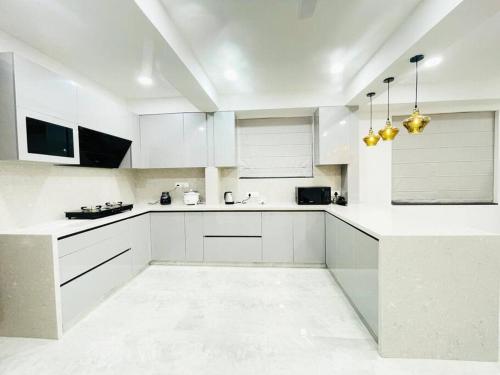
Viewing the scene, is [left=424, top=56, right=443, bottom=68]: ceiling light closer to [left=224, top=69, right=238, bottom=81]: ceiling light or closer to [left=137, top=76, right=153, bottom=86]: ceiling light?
[left=224, top=69, right=238, bottom=81]: ceiling light

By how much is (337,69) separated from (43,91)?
2940 mm

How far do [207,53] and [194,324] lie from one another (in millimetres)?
2553

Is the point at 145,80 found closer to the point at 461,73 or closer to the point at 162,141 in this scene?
the point at 162,141

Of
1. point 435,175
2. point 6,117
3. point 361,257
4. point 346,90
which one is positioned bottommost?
point 361,257

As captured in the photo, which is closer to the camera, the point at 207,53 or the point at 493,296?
the point at 493,296

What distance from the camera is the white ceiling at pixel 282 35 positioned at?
5.52 ft

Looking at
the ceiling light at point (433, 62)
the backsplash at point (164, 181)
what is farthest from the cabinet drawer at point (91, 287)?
the ceiling light at point (433, 62)

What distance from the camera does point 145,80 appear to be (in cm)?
290

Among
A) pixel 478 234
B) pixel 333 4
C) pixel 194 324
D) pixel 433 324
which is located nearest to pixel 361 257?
pixel 433 324

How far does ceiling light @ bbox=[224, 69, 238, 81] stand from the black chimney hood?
64.7 inches

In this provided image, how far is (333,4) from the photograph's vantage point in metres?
1.66

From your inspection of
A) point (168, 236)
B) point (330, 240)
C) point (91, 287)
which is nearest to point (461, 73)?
point (330, 240)

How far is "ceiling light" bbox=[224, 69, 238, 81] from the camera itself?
2.67 metres

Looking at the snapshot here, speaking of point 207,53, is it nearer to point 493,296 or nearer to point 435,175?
point 493,296
